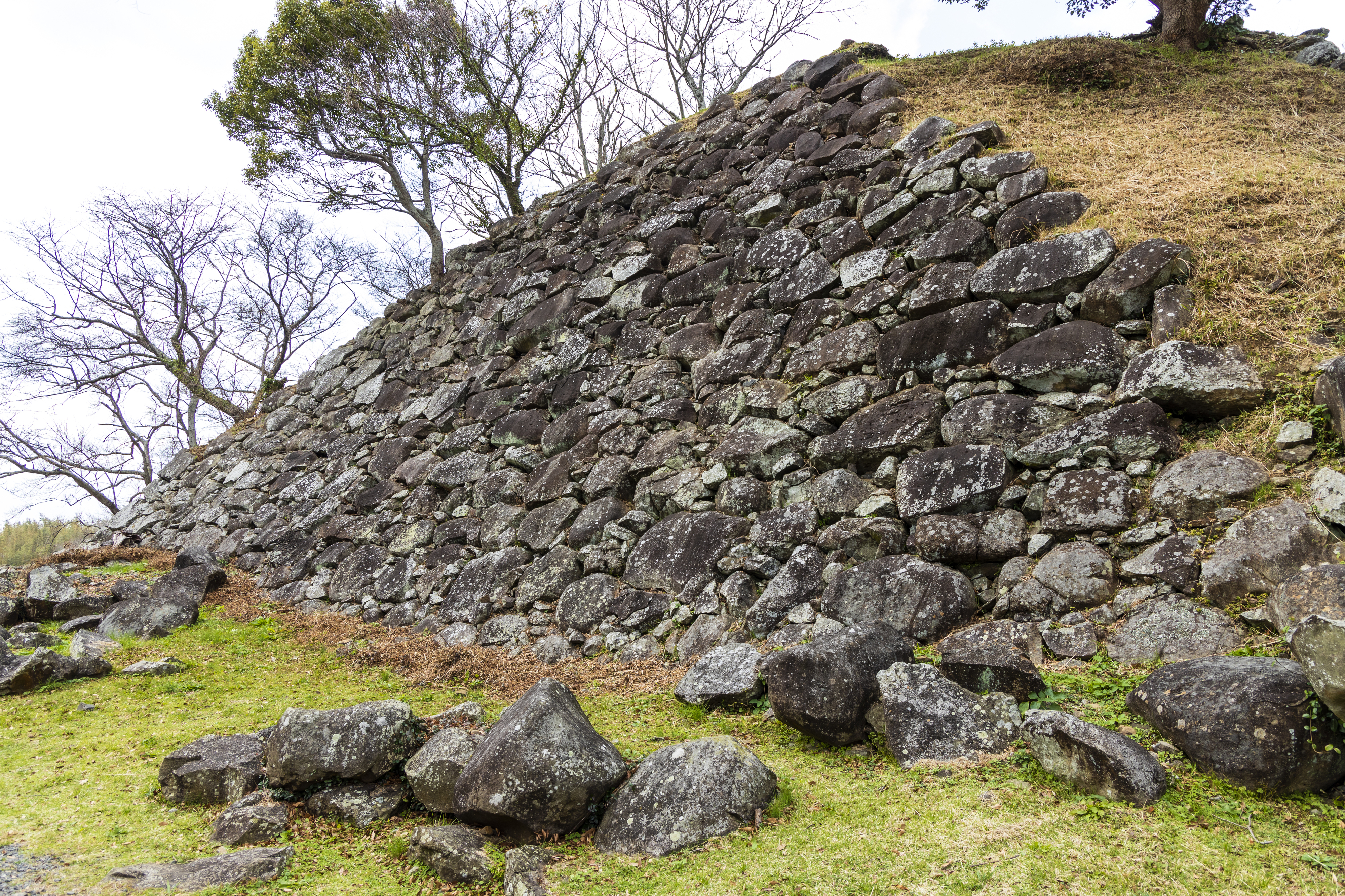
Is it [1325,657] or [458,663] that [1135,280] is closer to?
[1325,657]

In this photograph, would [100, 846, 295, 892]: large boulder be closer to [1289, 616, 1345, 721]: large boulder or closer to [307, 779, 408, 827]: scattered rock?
[307, 779, 408, 827]: scattered rock

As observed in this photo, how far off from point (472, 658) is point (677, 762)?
435 cm

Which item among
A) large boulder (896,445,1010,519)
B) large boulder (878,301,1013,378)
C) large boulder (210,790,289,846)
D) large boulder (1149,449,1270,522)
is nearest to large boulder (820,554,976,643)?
large boulder (896,445,1010,519)

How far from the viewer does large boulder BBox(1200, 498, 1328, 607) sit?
4.47m

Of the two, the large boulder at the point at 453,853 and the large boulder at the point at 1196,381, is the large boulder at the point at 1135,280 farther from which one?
the large boulder at the point at 453,853

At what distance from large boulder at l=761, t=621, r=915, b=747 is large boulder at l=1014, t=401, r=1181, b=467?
214 cm

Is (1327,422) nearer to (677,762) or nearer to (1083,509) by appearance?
(1083,509)

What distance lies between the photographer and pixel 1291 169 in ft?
24.4

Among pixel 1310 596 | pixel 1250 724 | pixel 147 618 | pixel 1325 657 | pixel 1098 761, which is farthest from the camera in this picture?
pixel 147 618

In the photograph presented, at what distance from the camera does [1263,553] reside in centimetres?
459

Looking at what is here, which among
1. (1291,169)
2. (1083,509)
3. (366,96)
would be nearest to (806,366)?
(1083,509)

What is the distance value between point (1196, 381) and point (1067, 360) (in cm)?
101

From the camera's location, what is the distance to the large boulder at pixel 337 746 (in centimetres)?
469

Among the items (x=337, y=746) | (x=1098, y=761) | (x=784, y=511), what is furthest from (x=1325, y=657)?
(x=337, y=746)
